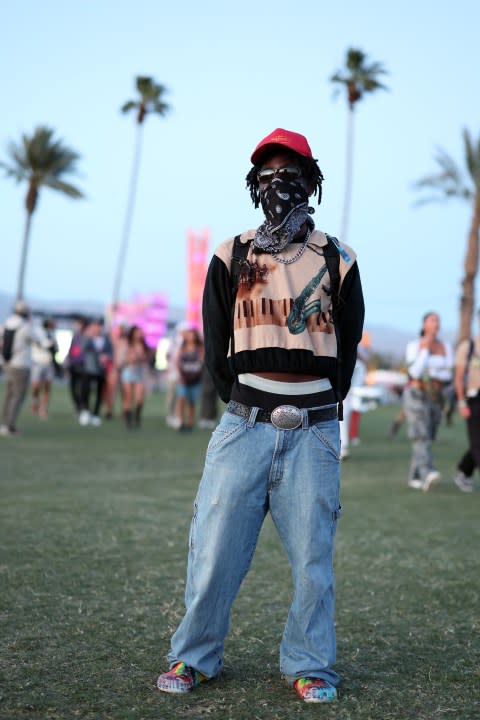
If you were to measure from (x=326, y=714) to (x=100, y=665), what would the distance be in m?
1.08

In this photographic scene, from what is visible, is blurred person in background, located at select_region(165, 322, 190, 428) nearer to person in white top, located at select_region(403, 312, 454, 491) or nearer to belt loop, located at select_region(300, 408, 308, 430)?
person in white top, located at select_region(403, 312, 454, 491)

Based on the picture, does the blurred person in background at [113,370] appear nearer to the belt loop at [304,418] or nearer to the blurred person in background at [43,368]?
the blurred person in background at [43,368]

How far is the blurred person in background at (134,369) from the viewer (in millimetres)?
18750

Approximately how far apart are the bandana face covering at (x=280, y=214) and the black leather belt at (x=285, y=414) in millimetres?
628

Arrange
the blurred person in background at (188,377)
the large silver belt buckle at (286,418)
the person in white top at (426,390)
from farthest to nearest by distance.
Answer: the blurred person in background at (188,377)
the person in white top at (426,390)
the large silver belt buckle at (286,418)

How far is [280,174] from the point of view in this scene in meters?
4.14

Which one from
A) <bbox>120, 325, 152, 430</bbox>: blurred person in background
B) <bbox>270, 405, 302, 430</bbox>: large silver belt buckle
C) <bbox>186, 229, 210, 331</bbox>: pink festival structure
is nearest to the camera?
<bbox>270, 405, 302, 430</bbox>: large silver belt buckle

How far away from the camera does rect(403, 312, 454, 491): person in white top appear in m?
11.2

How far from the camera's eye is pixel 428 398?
1131 cm

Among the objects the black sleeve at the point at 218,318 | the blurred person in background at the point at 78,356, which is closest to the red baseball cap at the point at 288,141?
the black sleeve at the point at 218,318

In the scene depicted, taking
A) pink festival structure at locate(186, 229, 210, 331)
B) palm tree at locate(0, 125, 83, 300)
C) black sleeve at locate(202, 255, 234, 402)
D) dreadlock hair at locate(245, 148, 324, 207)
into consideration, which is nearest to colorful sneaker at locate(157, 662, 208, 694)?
black sleeve at locate(202, 255, 234, 402)

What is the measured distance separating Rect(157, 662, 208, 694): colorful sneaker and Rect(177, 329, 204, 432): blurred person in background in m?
14.4

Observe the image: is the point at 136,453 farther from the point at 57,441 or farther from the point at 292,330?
the point at 292,330

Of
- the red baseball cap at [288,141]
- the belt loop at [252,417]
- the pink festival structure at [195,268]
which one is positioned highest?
the pink festival structure at [195,268]
